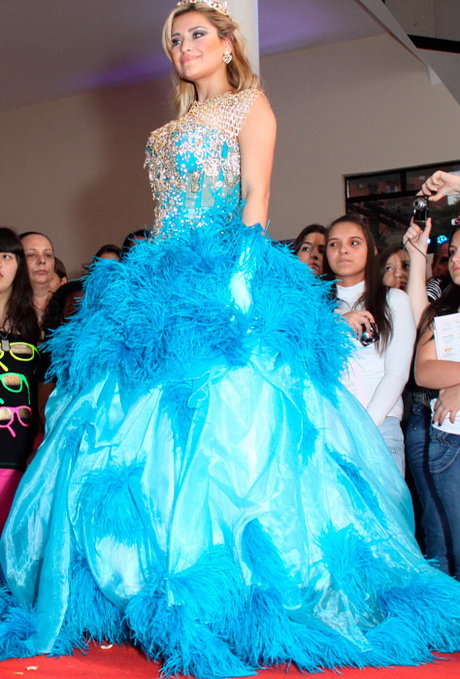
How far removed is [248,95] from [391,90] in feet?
17.5

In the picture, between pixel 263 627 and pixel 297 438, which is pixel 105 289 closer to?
pixel 297 438

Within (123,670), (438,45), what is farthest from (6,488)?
(438,45)

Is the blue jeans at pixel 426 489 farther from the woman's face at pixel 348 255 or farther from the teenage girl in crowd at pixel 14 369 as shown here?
the teenage girl in crowd at pixel 14 369

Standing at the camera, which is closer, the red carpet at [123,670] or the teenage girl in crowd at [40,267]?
the red carpet at [123,670]

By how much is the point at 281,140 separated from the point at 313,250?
4.36 metres

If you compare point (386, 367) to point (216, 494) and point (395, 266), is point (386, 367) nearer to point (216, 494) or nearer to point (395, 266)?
point (395, 266)

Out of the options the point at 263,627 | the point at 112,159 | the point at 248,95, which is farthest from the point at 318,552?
the point at 112,159

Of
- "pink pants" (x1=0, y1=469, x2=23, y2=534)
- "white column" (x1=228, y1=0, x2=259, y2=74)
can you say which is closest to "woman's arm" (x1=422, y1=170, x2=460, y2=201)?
"white column" (x1=228, y1=0, x2=259, y2=74)

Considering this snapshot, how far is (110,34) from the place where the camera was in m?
7.16

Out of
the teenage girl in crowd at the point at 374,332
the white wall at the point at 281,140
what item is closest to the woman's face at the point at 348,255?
the teenage girl in crowd at the point at 374,332

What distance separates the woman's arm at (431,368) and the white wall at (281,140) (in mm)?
4806

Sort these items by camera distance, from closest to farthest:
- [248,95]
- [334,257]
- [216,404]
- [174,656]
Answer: [174,656] < [216,404] < [248,95] < [334,257]

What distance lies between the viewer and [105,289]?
1.89 meters

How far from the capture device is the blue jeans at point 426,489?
90.3 inches
